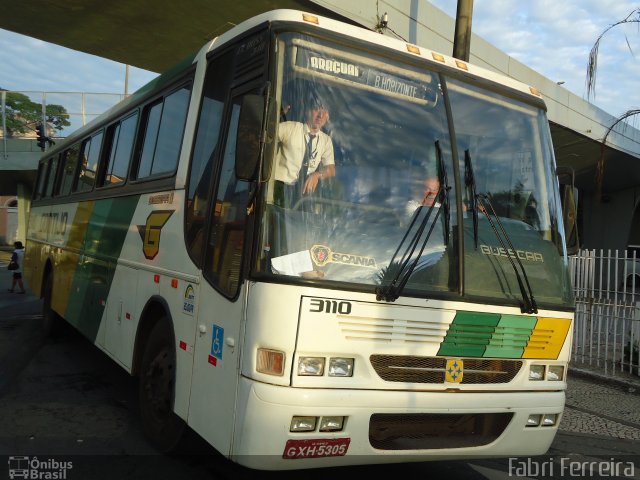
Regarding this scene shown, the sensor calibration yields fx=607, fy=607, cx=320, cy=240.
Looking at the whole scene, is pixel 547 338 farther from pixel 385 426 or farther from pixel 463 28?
pixel 463 28

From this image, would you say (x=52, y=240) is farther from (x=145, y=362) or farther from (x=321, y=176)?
(x=321, y=176)

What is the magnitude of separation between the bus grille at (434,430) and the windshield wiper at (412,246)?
746 mm

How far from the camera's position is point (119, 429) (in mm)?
5508

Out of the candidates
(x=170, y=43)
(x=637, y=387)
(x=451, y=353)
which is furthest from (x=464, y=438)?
(x=170, y=43)

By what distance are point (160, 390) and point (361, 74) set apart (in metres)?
2.92

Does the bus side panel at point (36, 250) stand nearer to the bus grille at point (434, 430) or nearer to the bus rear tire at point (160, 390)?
the bus rear tire at point (160, 390)

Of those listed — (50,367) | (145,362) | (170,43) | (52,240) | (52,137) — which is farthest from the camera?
(52,137)

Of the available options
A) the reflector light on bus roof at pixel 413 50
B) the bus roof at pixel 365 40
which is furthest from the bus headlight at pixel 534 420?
the reflector light on bus roof at pixel 413 50

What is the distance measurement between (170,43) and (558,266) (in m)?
10.8

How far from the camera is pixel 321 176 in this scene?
3.74 m

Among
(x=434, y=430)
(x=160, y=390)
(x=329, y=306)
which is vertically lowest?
(x=160, y=390)

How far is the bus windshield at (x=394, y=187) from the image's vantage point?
12.0 feet

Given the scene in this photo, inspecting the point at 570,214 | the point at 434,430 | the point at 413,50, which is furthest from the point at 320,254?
the point at 570,214

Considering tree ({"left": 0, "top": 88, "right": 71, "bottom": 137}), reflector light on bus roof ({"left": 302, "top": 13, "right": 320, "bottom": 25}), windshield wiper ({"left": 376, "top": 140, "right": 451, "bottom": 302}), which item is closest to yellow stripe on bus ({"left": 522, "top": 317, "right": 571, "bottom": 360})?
windshield wiper ({"left": 376, "top": 140, "right": 451, "bottom": 302})
